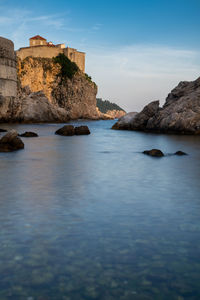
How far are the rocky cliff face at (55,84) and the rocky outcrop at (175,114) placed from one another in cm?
4037

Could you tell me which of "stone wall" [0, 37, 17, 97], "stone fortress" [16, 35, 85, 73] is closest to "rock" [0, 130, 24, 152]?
"stone wall" [0, 37, 17, 97]

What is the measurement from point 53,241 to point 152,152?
7586mm

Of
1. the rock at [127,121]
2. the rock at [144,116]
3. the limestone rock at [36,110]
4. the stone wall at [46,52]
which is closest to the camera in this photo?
the rock at [144,116]

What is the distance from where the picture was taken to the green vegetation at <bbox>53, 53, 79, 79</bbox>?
232ft

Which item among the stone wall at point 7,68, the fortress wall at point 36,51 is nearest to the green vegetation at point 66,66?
the fortress wall at point 36,51

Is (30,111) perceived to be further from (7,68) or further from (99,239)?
(99,239)

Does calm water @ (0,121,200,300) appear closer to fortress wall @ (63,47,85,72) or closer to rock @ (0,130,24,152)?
rock @ (0,130,24,152)

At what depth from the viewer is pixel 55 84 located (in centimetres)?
6888

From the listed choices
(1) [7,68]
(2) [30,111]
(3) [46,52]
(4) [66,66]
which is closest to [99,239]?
(1) [7,68]

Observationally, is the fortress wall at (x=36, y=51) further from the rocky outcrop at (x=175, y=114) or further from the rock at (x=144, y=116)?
the rock at (x=144, y=116)

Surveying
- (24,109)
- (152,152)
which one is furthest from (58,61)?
(152,152)

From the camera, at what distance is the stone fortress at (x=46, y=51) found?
70.6m

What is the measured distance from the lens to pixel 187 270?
2.44m

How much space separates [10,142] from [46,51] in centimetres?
6468
